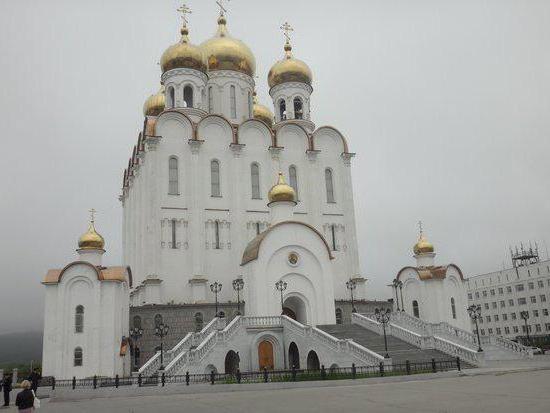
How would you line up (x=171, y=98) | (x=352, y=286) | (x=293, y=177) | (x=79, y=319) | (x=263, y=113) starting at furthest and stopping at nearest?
1. (x=263, y=113)
2. (x=171, y=98)
3. (x=293, y=177)
4. (x=352, y=286)
5. (x=79, y=319)

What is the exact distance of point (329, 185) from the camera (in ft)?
122

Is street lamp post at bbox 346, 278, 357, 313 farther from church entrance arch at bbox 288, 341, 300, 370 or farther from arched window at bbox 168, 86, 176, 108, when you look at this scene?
arched window at bbox 168, 86, 176, 108

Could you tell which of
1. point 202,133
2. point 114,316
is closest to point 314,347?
point 114,316

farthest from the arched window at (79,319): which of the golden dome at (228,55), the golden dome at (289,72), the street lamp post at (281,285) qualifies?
the golden dome at (289,72)

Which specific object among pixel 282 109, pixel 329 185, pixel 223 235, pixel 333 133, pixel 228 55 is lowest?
pixel 223 235

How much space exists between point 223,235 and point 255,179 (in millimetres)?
4423

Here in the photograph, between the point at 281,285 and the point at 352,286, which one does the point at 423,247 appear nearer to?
the point at 352,286

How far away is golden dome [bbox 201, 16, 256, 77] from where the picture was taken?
Result: 4025cm

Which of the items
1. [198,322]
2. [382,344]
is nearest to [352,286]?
[382,344]

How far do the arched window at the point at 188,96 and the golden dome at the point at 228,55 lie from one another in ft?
11.2

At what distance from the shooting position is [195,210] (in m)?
33.0

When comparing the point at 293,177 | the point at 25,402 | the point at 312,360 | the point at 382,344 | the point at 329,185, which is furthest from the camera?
the point at 329,185

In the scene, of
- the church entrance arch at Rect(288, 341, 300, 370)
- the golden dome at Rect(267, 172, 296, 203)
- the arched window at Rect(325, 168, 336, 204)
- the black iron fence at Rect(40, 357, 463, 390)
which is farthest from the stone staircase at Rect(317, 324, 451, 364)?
the arched window at Rect(325, 168, 336, 204)

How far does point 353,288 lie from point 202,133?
1342 centimetres
